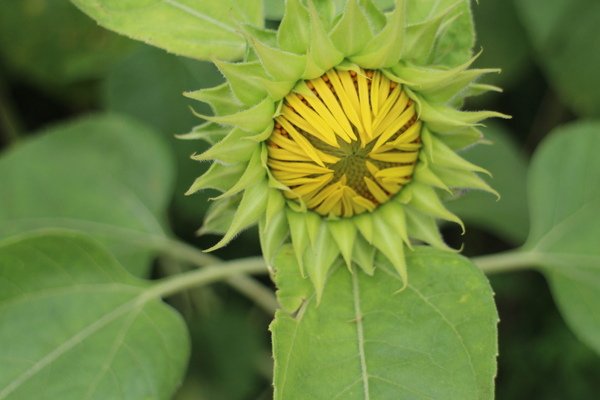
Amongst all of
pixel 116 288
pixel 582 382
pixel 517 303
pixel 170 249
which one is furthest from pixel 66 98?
pixel 582 382

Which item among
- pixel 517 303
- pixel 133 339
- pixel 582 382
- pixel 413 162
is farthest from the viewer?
pixel 517 303

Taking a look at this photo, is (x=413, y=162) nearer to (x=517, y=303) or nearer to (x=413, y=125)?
(x=413, y=125)

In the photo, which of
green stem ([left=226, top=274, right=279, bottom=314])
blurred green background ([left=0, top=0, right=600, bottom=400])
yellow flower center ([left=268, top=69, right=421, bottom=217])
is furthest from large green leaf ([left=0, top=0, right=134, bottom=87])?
yellow flower center ([left=268, top=69, right=421, bottom=217])

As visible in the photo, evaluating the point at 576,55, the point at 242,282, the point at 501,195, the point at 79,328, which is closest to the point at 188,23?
the point at 79,328

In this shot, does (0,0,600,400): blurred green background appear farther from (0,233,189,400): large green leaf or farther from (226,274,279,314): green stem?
(0,233,189,400): large green leaf

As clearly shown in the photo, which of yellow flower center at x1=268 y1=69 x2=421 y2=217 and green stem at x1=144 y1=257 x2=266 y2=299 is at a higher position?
yellow flower center at x1=268 y1=69 x2=421 y2=217

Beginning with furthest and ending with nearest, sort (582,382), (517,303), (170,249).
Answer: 1. (517,303)
2. (582,382)
3. (170,249)
